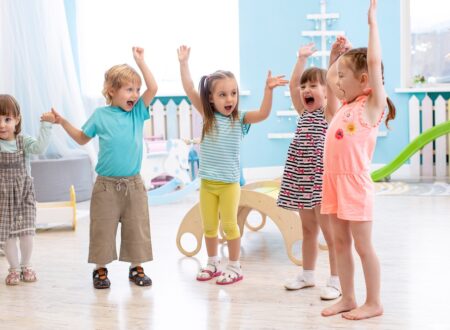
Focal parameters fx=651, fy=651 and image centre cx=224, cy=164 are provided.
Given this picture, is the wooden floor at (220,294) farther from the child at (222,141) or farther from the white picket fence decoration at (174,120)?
the white picket fence decoration at (174,120)

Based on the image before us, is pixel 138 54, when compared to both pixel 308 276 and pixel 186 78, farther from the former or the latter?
pixel 308 276

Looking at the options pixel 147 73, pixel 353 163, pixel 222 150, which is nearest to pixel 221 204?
pixel 222 150

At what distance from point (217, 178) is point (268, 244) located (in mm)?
909

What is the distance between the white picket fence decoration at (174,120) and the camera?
623 cm

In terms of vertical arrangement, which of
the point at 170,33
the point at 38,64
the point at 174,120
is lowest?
the point at 174,120

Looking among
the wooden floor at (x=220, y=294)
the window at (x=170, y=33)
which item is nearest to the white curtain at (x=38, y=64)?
the window at (x=170, y=33)

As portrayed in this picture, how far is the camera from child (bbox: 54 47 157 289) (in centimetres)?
262

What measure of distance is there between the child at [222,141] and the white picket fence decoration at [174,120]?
3.53 metres

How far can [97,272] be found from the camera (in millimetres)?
2695

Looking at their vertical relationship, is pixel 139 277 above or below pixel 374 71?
below

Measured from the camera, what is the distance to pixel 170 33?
20.2 feet

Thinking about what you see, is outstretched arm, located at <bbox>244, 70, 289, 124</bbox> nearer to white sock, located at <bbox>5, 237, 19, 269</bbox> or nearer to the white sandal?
the white sandal

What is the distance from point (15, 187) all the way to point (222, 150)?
35.4 inches

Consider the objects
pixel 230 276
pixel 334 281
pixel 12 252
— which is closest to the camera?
pixel 334 281
